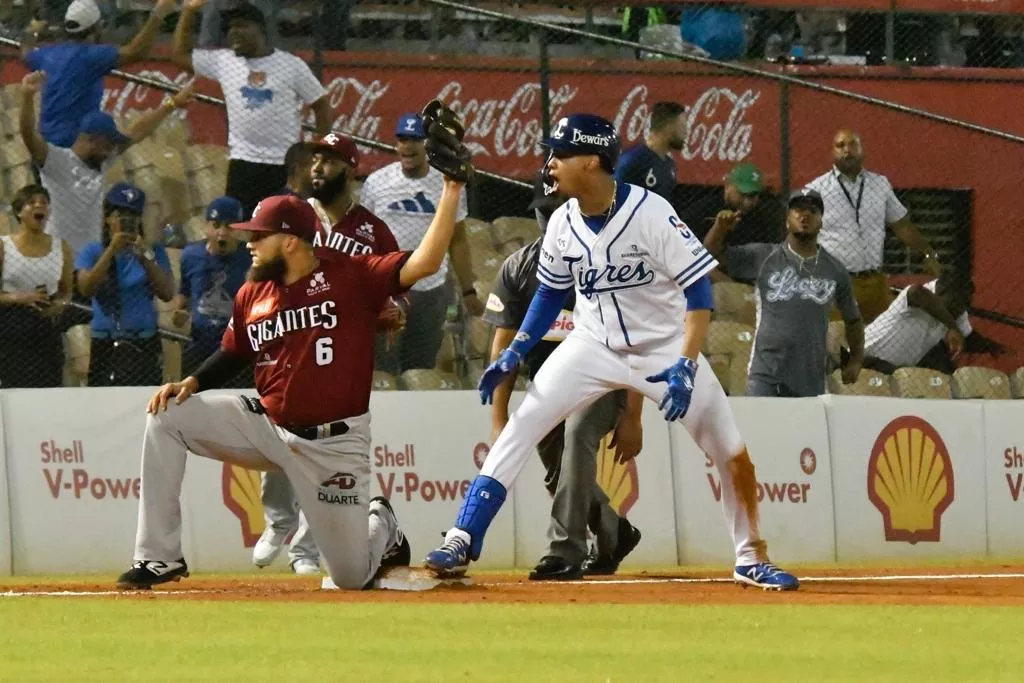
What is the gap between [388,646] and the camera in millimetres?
7859

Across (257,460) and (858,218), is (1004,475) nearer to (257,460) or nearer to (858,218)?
(858,218)

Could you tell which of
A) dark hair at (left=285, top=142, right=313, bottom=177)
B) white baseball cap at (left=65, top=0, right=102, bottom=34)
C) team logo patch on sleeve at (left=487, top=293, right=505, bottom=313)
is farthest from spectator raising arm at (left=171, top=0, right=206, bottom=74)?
team logo patch on sleeve at (left=487, top=293, right=505, bottom=313)

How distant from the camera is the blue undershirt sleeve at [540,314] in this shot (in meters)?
10.4

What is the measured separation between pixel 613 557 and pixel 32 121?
525 cm

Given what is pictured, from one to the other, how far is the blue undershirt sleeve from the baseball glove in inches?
41.5

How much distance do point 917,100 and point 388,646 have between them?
12.2m

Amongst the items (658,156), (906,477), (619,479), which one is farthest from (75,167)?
(906,477)

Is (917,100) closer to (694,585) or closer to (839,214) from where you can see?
(839,214)

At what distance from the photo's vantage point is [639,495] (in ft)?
44.9

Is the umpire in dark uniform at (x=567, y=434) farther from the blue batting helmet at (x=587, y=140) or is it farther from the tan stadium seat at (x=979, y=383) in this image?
the tan stadium seat at (x=979, y=383)

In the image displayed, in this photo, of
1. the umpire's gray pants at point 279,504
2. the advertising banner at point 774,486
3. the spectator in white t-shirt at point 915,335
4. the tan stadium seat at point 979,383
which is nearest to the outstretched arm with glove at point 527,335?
the umpire's gray pants at point 279,504

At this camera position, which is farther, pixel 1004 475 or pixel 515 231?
pixel 515 231

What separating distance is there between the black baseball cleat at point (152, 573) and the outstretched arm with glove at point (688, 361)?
2392mm

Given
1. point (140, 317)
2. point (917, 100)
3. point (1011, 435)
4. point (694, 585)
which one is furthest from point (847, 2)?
point (694, 585)
